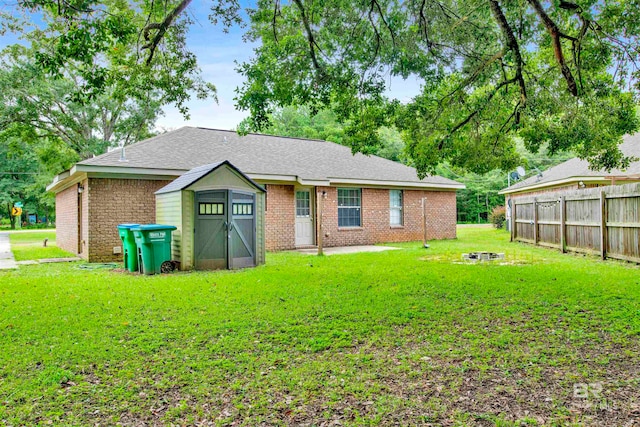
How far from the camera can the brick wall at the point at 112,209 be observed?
11938mm

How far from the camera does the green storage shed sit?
1000 cm

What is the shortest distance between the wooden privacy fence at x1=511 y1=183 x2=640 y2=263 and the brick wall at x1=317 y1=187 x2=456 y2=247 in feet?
12.3

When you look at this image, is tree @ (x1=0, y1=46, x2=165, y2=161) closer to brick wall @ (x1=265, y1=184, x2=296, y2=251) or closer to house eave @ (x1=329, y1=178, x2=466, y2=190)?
brick wall @ (x1=265, y1=184, x2=296, y2=251)

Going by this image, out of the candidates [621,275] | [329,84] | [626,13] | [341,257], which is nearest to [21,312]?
[329,84]

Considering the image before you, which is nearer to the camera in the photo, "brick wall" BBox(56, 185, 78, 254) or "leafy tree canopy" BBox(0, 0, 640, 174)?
"leafy tree canopy" BBox(0, 0, 640, 174)

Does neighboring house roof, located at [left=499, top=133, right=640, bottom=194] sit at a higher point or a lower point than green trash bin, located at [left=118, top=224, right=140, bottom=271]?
higher

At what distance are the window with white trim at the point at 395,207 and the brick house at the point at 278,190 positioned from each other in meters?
0.04

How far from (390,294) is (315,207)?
927cm

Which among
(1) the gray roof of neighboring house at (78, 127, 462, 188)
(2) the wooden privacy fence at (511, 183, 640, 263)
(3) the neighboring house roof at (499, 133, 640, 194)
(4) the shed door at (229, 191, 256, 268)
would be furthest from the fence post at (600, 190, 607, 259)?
(4) the shed door at (229, 191, 256, 268)

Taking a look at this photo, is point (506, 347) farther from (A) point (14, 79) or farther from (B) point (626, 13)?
(A) point (14, 79)

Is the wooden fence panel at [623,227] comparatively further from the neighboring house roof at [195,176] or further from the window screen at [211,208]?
the window screen at [211,208]

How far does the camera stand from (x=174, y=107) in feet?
32.4

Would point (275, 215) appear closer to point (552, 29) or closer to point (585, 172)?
point (552, 29)

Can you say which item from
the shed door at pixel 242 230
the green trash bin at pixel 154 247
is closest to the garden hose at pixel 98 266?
the green trash bin at pixel 154 247
